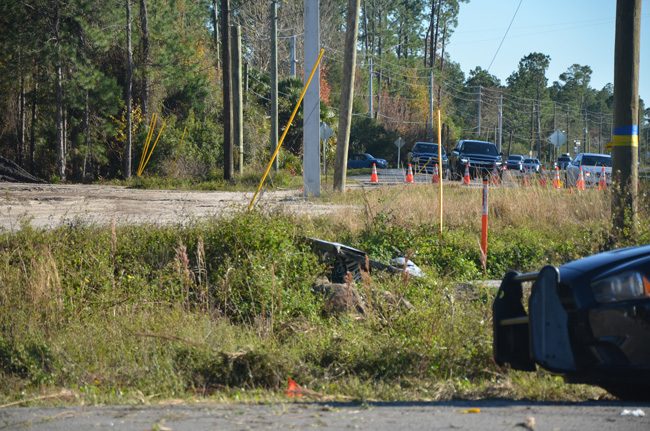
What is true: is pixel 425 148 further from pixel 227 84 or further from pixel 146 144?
pixel 227 84

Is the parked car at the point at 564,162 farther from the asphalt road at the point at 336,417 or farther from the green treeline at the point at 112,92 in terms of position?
the asphalt road at the point at 336,417

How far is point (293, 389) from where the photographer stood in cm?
683

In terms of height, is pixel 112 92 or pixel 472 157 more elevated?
pixel 112 92

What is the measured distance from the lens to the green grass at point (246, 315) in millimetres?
7168

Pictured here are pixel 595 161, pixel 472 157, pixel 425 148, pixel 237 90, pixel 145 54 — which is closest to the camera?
pixel 237 90

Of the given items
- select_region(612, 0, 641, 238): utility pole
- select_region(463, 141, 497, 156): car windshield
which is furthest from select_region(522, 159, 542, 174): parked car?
select_region(612, 0, 641, 238): utility pole

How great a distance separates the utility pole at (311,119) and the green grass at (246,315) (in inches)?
317

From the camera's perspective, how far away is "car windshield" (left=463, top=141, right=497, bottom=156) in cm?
3938

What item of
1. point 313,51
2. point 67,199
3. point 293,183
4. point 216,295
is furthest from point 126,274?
point 293,183

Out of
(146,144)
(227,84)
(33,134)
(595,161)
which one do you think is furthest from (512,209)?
(33,134)

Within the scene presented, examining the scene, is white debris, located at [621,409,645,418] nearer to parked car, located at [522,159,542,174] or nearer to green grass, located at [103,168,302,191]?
green grass, located at [103,168,302,191]

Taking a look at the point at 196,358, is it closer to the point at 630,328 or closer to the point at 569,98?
the point at 630,328

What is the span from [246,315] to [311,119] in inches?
505

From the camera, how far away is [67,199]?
20.8 m
